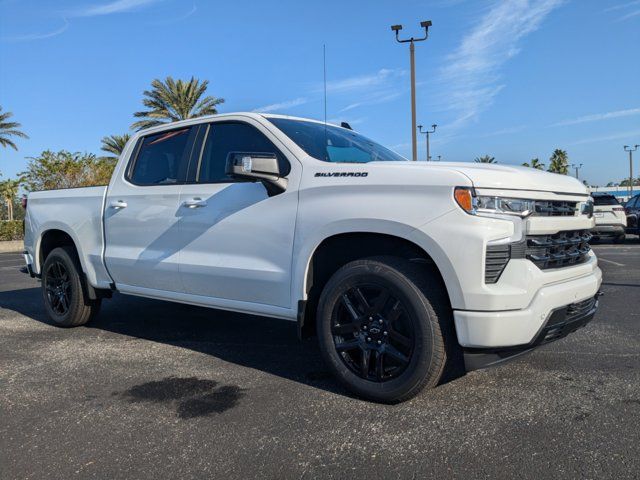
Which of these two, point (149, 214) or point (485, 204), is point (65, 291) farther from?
point (485, 204)

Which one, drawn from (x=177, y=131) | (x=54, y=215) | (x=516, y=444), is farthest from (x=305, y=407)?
(x=54, y=215)

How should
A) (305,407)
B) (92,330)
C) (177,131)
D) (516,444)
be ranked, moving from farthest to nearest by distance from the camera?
(92,330) < (177,131) < (305,407) < (516,444)

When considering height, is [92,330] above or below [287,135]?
below

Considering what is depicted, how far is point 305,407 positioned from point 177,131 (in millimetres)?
2723

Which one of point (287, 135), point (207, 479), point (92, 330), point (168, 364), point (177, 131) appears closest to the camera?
point (207, 479)

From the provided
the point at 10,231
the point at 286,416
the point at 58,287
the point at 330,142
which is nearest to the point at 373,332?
the point at 286,416

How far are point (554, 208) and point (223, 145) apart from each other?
2495 millimetres

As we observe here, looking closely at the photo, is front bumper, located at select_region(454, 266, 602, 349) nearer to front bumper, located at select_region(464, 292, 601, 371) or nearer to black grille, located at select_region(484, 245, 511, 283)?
front bumper, located at select_region(464, 292, 601, 371)

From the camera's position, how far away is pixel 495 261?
2900 mm

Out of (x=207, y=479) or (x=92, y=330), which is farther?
(x=92, y=330)

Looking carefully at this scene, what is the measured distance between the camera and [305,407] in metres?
3.26

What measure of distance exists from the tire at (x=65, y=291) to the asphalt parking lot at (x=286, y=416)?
0.50 m

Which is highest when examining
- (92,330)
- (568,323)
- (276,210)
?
(276,210)

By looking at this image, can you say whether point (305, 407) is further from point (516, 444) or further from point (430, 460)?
point (516, 444)
